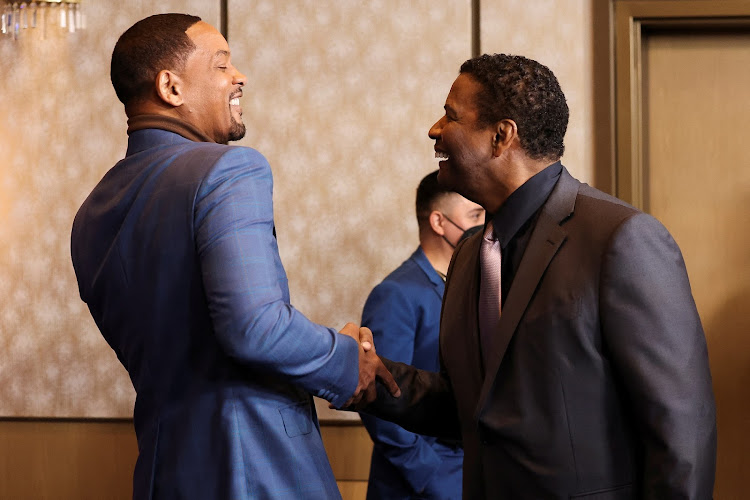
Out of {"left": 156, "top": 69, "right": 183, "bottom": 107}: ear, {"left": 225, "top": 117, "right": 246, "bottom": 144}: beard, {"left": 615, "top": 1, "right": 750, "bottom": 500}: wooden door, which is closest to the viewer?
{"left": 156, "top": 69, "right": 183, "bottom": 107}: ear

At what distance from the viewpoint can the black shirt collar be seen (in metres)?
1.77

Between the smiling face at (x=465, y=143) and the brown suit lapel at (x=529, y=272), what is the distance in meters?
0.19

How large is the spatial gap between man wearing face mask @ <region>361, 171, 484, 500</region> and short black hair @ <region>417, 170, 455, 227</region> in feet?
0.17

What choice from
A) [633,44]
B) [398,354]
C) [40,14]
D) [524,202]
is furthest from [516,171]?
[40,14]

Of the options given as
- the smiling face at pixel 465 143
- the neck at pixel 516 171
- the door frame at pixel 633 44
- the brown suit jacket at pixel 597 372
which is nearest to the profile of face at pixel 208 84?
the smiling face at pixel 465 143

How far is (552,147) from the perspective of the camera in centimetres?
181

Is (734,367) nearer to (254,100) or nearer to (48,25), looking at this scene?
(254,100)

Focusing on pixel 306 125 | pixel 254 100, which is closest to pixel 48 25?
pixel 254 100

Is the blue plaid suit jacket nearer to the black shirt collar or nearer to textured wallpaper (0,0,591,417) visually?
the black shirt collar

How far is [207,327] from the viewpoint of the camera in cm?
161

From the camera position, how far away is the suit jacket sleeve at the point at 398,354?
8.81ft

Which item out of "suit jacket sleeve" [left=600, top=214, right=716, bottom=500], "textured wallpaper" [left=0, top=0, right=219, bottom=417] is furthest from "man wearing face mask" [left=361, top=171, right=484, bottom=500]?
"textured wallpaper" [left=0, top=0, right=219, bottom=417]

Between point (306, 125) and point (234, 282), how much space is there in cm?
220

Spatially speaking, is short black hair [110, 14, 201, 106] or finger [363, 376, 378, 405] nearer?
short black hair [110, 14, 201, 106]
